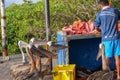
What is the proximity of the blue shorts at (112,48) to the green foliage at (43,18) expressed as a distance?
5.33 m

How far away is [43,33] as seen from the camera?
13.5 metres

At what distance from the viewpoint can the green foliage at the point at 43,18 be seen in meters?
13.3

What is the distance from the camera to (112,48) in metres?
7.81

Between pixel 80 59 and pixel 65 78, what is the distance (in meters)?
1.20

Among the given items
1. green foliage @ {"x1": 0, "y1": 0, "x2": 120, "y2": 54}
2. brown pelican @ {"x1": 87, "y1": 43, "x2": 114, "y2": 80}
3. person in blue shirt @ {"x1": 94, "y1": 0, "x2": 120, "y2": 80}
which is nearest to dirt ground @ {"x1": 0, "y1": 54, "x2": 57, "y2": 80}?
green foliage @ {"x1": 0, "y1": 0, "x2": 120, "y2": 54}

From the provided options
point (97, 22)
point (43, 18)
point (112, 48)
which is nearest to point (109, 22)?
point (97, 22)

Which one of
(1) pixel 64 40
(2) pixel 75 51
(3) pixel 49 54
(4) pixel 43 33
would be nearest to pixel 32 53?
(3) pixel 49 54

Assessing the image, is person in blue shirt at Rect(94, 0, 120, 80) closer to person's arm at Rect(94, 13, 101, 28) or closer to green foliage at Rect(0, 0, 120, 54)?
person's arm at Rect(94, 13, 101, 28)

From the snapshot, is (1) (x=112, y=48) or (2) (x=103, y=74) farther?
(1) (x=112, y=48)

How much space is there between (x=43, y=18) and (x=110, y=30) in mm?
6590

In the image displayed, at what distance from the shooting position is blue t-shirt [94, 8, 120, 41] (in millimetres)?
7715

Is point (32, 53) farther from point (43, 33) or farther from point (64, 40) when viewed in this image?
point (43, 33)

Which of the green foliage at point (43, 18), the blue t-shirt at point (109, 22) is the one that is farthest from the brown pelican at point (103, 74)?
the green foliage at point (43, 18)

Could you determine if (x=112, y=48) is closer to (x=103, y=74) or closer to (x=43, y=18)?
(x=103, y=74)
